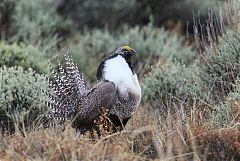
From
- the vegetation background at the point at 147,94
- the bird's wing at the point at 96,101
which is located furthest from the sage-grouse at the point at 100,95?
the vegetation background at the point at 147,94

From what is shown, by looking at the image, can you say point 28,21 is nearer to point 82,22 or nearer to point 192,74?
point 82,22

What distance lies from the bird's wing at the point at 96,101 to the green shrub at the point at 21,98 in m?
0.51

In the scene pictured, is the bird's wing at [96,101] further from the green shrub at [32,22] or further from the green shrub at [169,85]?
the green shrub at [32,22]

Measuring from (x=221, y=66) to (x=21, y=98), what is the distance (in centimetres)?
208

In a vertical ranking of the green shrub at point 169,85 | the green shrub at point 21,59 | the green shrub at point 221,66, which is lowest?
the green shrub at point 169,85

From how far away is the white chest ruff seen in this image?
581 cm

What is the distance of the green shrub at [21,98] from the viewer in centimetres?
624

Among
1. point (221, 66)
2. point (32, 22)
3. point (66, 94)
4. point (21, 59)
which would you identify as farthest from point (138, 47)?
point (66, 94)

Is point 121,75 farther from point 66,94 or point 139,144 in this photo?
point 139,144

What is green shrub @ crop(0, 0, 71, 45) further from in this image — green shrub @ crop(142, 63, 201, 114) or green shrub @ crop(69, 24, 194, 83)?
green shrub @ crop(142, 63, 201, 114)

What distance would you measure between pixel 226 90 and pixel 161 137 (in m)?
1.44

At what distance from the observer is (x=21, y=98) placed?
6383 millimetres

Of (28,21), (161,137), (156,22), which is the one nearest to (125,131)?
(161,137)

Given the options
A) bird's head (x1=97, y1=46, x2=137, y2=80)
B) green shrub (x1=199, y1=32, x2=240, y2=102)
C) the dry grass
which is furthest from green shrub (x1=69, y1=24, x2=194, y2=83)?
the dry grass
